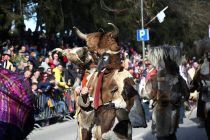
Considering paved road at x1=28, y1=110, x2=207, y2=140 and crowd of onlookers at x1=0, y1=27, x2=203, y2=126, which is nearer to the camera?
paved road at x1=28, y1=110, x2=207, y2=140

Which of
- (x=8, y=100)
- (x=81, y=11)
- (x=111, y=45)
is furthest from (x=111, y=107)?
(x=81, y=11)

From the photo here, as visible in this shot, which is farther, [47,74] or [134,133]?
[47,74]

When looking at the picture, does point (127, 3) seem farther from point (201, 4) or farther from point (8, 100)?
point (8, 100)

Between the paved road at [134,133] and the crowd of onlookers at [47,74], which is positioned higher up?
the crowd of onlookers at [47,74]

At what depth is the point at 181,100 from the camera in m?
8.35

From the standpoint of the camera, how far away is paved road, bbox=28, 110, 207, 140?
1118 centimetres

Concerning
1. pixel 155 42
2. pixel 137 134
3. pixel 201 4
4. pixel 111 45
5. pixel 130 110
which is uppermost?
pixel 201 4

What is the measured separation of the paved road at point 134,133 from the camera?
1118 cm

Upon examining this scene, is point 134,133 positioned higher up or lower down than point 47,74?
lower down

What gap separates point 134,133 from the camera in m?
11.9

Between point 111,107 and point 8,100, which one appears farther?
point 111,107

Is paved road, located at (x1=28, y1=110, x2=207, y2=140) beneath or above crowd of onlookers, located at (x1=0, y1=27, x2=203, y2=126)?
beneath

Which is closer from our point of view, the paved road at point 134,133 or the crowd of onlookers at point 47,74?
the paved road at point 134,133

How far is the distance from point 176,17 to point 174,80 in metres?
29.3
